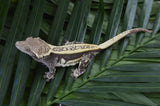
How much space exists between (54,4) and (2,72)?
890 millimetres

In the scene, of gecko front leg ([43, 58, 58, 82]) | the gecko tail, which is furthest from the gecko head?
the gecko tail

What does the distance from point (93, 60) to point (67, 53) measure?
31cm

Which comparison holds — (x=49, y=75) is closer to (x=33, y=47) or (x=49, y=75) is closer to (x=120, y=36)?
(x=33, y=47)

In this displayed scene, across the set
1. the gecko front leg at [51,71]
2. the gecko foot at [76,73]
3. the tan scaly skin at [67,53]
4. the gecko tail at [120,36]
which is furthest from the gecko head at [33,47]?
the gecko tail at [120,36]

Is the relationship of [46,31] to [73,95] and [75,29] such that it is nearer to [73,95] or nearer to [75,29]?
[75,29]

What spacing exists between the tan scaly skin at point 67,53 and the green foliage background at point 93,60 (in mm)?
62

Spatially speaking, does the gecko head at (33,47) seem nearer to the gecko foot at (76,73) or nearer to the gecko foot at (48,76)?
the gecko foot at (48,76)

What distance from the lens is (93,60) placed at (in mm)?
1669

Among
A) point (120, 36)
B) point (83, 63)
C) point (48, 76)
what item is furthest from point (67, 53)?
point (120, 36)

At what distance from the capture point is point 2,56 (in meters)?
1.29

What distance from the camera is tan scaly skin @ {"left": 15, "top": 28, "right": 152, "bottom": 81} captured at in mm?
1516

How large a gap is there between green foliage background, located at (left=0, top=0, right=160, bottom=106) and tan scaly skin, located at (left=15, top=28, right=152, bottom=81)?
6 cm

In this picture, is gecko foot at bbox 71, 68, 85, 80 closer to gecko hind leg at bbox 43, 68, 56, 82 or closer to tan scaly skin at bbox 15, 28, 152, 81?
tan scaly skin at bbox 15, 28, 152, 81

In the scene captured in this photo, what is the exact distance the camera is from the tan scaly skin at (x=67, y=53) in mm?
1516
